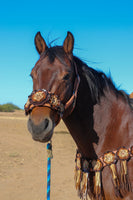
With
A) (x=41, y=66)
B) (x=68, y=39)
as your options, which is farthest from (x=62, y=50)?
(x=41, y=66)

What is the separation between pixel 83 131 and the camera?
95.1 inches

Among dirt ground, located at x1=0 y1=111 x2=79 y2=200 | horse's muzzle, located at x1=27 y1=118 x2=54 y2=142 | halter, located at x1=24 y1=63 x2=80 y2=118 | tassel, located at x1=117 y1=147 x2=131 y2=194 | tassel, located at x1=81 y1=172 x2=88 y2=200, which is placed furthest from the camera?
dirt ground, located at x1=0 y1=111 x2=79 y2=200

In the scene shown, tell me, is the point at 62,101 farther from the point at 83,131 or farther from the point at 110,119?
the point at 110,119

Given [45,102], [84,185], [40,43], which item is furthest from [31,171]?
[45,102]

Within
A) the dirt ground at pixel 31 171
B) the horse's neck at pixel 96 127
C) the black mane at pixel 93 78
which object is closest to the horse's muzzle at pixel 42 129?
the horse's neck at pixel 96 127

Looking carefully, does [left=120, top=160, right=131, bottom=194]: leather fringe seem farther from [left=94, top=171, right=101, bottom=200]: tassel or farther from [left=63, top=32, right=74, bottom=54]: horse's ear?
[left=63, top=32, right=74, bottom=54]: horse's ear

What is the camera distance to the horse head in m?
1.96

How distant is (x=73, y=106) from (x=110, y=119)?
0.52 metres

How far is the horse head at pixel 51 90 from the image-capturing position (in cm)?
196

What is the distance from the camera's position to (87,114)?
2430 mm

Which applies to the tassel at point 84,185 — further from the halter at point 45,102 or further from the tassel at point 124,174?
the halter at point 45,102

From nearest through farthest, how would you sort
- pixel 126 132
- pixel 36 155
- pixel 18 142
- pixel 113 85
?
pixel 126 132
pixel 113 85
pixel 36 155
pixel 18 142

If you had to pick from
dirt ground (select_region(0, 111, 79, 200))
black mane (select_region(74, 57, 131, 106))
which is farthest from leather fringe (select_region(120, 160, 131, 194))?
dirt ground (select_region(0, 111, 79, 200))

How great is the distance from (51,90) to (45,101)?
0.13 meters
